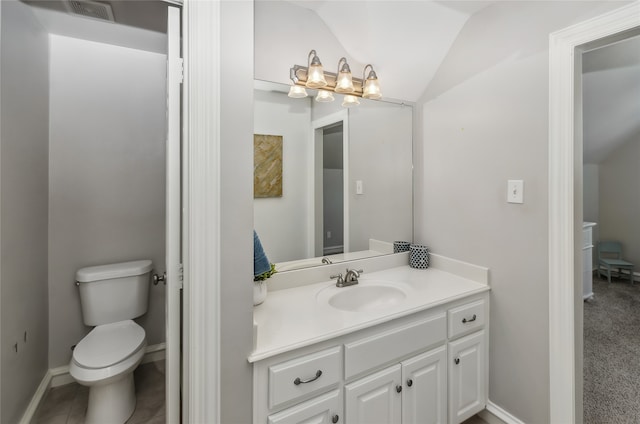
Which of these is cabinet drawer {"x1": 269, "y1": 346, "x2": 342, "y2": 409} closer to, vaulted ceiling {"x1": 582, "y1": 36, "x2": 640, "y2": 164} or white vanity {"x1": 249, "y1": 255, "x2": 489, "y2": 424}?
white vanity {"x1": 249, "y1": 255, "x2": 489, "y2": 424}

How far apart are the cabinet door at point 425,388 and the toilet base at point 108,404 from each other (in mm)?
1469

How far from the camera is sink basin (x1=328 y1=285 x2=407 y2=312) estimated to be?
1.60 metres

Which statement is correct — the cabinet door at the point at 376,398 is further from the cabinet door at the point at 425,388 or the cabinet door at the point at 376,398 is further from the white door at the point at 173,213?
the white door at the point at 173,213

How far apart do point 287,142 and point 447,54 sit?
1.11 meters

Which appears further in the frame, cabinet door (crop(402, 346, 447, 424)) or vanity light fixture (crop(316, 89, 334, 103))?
vanity light fixture (crop(316, 89, 334, 103))

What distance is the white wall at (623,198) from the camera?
160 inches

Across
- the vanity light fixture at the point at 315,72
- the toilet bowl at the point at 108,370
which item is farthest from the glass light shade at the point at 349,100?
the toilet bowl at the point at 108,370

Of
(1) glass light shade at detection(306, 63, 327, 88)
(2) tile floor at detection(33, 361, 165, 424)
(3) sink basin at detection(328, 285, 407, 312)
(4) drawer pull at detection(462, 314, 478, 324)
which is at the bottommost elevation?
(2) tile floor at detection(33, 361, 165, 424)

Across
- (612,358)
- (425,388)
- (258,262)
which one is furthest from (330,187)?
(612,358)

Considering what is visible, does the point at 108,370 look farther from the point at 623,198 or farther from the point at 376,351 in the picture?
the point at 623,198

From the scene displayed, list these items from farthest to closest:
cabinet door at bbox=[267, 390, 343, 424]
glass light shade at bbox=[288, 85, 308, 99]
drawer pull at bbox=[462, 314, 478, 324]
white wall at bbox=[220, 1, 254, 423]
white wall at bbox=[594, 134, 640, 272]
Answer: white wall at bbox=[594, 134, 640, 272], glass light shade at bbox=[288, 85, 308, 99], drawer pull at bbox=[462, 314, 478, 324], cabinet door at bbox=[267, 390, 343, 424], white wall at bbox=[220, 1, 254, 423]

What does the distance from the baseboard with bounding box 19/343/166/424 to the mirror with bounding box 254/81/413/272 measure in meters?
1.44

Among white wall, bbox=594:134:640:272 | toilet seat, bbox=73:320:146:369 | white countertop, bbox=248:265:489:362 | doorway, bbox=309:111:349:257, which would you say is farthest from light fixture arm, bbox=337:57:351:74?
white wall, bbox=594:134:640:272

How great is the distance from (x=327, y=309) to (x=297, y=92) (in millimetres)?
1154
